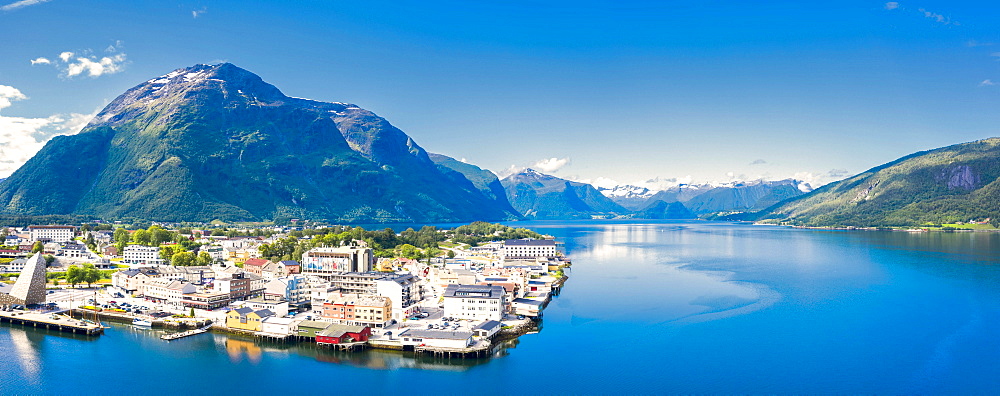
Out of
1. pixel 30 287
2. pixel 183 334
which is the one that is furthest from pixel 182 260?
pixel 183 334

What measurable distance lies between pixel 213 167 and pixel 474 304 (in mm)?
111919

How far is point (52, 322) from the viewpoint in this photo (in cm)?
3094

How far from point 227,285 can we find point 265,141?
388 ft

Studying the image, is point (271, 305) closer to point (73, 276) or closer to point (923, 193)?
point (73, 276)

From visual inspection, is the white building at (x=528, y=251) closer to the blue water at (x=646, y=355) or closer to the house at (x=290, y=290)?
the blue water at (x=646, y=355)

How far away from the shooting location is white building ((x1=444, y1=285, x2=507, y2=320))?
30.7m

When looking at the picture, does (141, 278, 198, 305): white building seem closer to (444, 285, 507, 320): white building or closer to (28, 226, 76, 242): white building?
(444, 285, 507, 320): white building

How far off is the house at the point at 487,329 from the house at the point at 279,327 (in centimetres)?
842

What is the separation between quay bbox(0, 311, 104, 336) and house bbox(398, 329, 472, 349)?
606 inches

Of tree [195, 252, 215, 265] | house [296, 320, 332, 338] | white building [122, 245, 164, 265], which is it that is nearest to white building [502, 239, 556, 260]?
tree [195, 252, 215, 265]

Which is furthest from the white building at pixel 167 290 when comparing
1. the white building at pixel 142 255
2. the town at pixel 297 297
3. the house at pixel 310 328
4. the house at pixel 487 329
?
the house at pixel 487 329

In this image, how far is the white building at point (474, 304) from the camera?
30734 mm

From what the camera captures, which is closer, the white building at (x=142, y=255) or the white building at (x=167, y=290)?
the white building at (x=167, y=290)

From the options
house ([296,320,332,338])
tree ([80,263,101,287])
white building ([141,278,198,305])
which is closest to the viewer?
house ([296,320,332,338])
